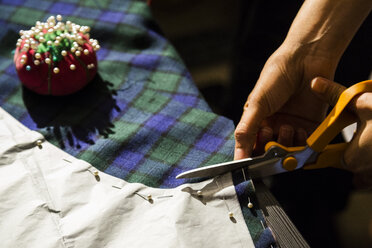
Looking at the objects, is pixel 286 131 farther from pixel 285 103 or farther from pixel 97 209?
pixel 97 209

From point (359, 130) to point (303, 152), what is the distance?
0.37 ft

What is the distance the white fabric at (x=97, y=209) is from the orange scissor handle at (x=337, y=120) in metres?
0.17

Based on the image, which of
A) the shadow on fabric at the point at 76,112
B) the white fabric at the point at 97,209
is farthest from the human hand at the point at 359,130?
the shadow on fabric at the point at 76,112

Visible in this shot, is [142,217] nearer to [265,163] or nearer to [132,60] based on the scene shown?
[265,163]

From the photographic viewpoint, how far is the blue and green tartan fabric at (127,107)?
0.74m

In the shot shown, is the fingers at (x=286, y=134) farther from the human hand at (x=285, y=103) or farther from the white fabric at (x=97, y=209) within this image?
the white fabric at (x=97, y=209)

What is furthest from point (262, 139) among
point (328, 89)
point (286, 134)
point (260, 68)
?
point (260, 68)

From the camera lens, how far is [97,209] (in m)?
0.65

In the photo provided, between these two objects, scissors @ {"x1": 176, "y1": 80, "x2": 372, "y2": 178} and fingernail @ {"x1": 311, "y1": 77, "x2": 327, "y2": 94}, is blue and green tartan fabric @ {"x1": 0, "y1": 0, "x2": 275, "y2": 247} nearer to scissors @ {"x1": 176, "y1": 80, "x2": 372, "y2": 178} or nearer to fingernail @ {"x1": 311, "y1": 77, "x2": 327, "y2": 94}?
scissors @ {"x1": 176, "y1": 80, "x2": 372, "y2": 178}

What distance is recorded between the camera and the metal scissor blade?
68cm

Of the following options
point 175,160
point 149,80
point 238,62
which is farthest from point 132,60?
point 238,62

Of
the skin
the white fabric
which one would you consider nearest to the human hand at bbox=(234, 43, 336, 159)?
the skin

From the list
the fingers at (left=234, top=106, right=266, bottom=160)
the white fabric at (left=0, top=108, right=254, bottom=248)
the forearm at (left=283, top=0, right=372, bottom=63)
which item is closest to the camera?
the white fabric at (left=0, top=108, right=254, bottom=248)

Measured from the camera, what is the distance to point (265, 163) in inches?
27.6
